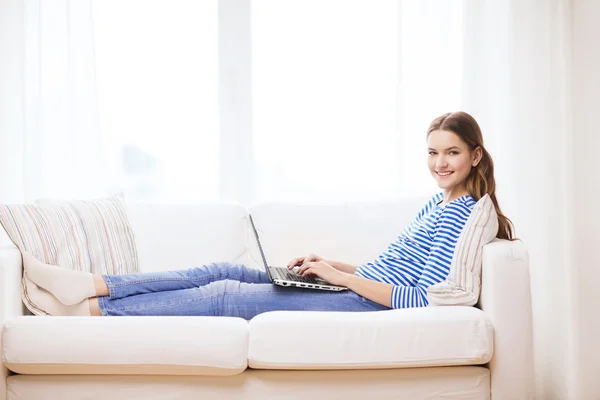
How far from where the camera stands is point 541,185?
2771 mm

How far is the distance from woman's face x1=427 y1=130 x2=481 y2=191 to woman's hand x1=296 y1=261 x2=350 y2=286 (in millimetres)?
474

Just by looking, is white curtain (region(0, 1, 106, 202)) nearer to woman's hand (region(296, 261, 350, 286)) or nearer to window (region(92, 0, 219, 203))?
window (region(92, 0, 219, 203))

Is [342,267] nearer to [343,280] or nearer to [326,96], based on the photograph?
[343,280]

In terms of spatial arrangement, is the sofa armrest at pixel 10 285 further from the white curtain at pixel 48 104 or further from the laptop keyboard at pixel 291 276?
the white curtain at pixel 48 104

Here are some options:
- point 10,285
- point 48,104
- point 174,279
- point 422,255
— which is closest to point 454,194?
point 422,255

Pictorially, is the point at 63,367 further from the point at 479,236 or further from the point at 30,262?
the point at 479,236

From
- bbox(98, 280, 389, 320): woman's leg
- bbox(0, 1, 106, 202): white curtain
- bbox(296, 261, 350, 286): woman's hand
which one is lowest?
bbox(98, 280, 389, 320): woman's leg

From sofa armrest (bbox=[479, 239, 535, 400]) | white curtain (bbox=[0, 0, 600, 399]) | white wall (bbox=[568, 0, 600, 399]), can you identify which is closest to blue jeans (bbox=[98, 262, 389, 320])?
sofa armrest (bbox=[479, 239, 535, 400])

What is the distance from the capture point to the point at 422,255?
2.12m

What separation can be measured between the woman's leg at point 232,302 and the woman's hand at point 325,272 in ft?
0.15

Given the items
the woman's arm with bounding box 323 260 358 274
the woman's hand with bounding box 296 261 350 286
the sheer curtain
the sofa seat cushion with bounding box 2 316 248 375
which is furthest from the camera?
the sheer curtain

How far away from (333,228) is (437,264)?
2.10 ft

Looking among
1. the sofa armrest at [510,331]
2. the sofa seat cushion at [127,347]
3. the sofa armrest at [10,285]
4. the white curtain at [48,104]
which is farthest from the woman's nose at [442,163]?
the white curtain at [48,104]

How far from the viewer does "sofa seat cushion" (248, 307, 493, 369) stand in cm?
182
